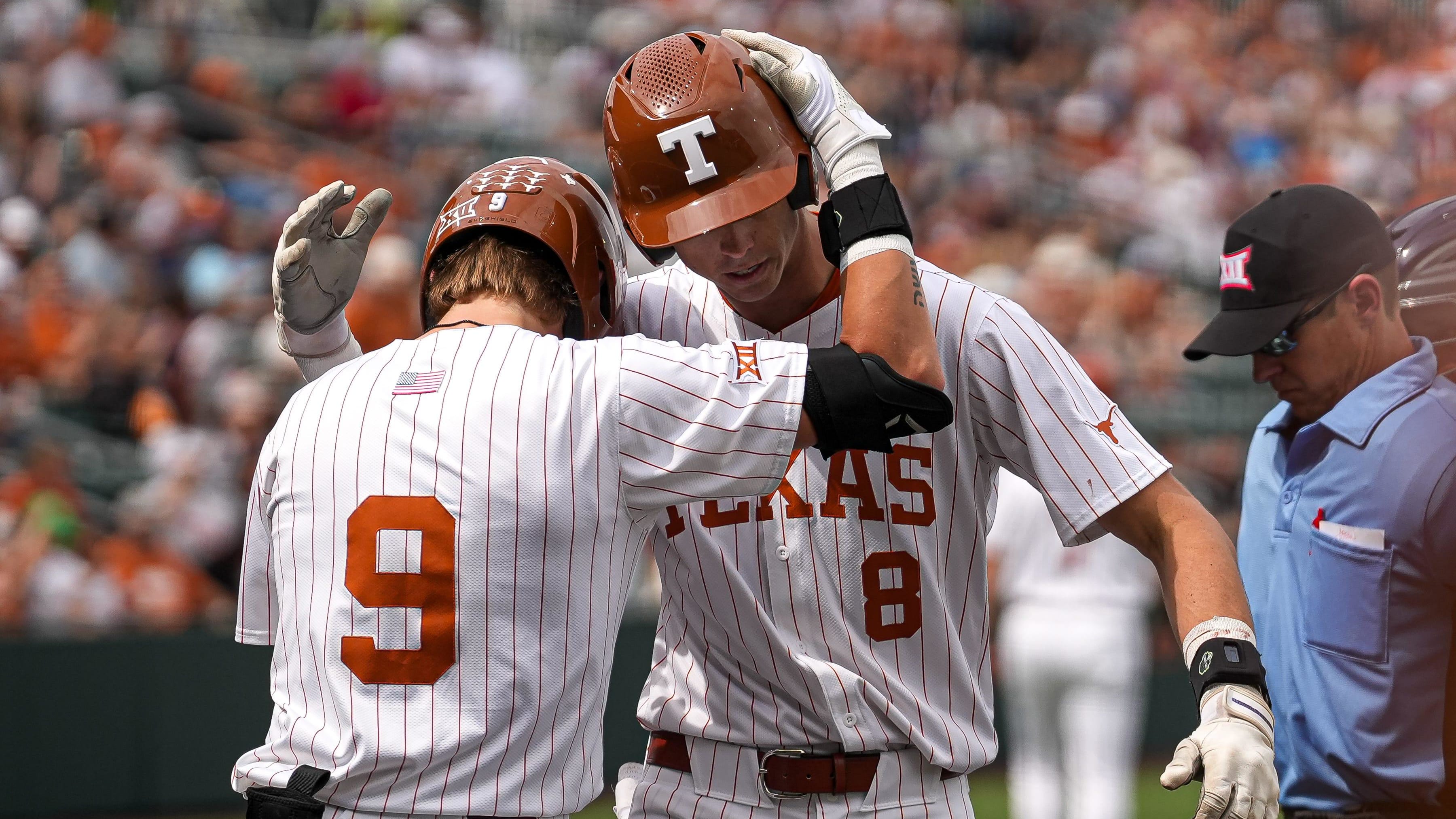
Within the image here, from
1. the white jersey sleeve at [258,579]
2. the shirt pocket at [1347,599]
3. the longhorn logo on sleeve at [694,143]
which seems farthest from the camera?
the shirt pocket at [1347,599]

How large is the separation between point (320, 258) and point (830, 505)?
→ 1.21 meters

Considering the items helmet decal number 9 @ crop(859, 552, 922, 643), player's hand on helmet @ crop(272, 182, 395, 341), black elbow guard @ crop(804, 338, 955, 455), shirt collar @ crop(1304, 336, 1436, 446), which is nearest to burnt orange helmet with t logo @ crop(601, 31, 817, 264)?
black elbow guard @ crop(804, 338, 955, 455)

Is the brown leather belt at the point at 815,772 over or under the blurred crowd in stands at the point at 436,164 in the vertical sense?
under

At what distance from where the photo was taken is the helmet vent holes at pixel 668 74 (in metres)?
2.73

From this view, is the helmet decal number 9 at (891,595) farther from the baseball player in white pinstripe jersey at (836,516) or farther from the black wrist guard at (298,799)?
the black wrist guard at (298,799)

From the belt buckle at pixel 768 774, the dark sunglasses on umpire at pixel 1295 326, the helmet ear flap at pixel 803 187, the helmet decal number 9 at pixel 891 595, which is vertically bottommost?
the belt buckle at pixel 768 774

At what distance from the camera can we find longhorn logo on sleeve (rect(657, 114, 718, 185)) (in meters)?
2.72

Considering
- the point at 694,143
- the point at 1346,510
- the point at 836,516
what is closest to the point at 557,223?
the point at 694,143

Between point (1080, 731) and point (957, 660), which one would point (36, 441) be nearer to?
point (1080, 731)

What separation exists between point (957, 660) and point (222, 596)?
5.39 m

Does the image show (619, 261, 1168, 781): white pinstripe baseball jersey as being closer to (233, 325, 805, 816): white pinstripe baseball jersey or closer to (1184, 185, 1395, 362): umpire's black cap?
(233, 325, 805, 816): white pinstripe baseball jersey

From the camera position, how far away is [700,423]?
2.34 meters

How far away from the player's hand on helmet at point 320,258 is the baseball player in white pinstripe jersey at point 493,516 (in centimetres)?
60

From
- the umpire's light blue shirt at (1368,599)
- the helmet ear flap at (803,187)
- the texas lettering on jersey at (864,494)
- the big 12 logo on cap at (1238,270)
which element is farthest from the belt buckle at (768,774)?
the big 12 logo on cap at (1238,270)
